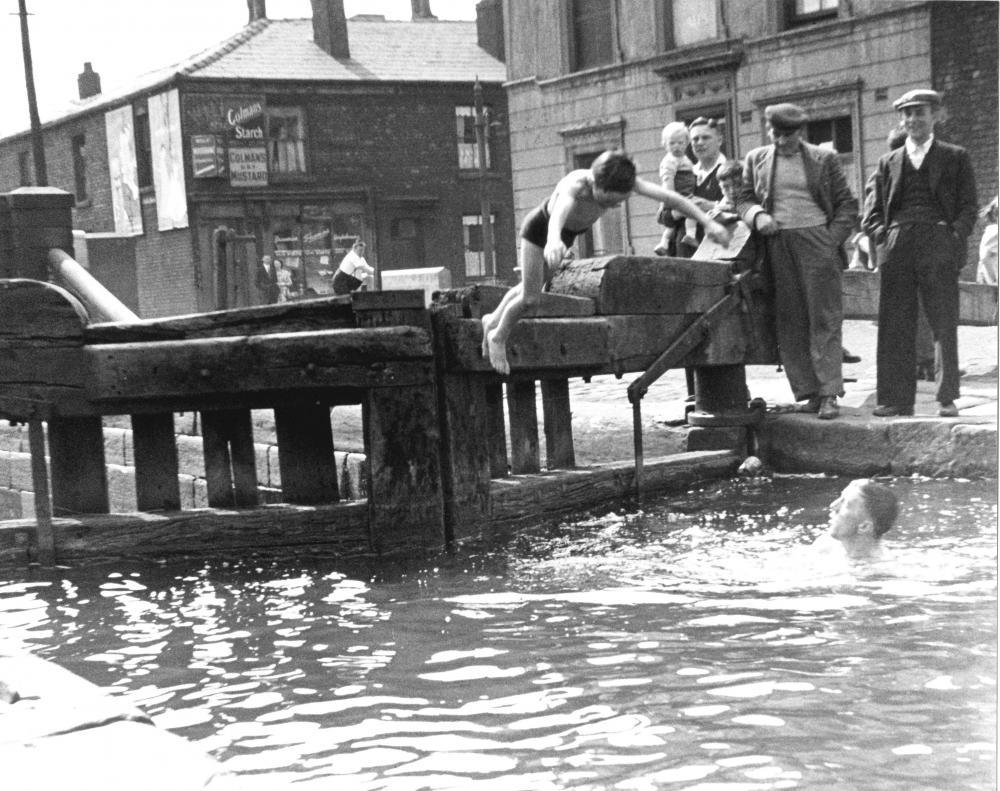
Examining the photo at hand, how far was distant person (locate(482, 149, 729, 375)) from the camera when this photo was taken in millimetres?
7113

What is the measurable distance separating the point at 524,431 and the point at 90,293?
3.31 m

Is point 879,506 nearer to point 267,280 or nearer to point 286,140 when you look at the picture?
point 267,280

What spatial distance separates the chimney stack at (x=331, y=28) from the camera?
32.7 meters

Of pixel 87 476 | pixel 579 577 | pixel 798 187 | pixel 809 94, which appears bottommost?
pixel 579 577

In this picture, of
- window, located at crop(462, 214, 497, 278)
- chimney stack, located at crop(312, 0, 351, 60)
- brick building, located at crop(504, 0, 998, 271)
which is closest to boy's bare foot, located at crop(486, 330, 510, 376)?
brick building, located at crop(504, 0, 998, 271)

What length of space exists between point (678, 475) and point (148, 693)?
15.3ft

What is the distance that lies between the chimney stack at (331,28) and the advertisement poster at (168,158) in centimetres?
406

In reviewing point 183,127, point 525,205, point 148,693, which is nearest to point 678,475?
point 148,693

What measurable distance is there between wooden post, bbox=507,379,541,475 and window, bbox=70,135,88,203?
1334 inches

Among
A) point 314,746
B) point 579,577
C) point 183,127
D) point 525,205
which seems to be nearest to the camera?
point 314,746

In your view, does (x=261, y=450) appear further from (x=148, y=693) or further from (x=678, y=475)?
(x=148, y=693)

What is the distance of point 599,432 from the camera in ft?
32.2

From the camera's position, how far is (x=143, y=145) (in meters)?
38.2

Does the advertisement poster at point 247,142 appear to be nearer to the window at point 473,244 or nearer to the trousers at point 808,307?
the window at point 473,244
